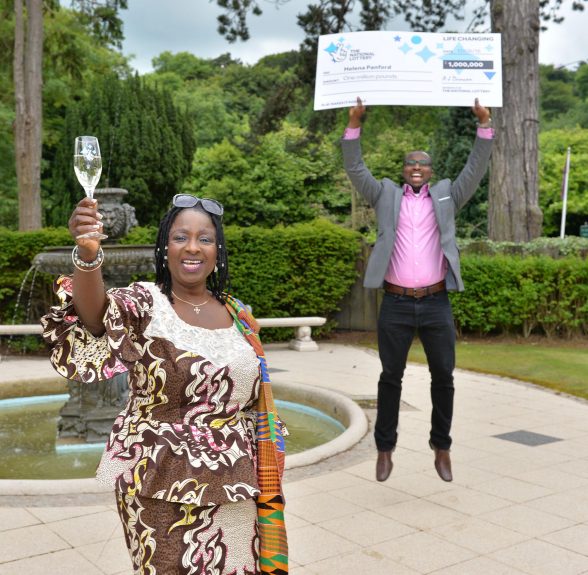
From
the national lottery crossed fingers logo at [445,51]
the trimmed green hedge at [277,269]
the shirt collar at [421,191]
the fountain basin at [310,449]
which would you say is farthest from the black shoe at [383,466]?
the trimmed green hedge at [277,269]

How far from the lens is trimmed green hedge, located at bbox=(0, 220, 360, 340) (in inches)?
476

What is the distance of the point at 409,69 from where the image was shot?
199 inches

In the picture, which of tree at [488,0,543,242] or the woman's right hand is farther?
tree at [488,0,543,242]

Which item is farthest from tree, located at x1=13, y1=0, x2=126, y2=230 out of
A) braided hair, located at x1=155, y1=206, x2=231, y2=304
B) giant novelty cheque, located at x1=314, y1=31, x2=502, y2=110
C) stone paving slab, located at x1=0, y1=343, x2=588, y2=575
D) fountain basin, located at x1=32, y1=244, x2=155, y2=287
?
braided hair, located at x1=155, y1=206, x2=231, y2=304

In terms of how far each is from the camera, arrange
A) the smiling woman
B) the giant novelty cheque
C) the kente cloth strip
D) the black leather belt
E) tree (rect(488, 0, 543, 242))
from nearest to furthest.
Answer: the smiling woman, the kente cloth strip, the black leather belt, the giant novelty cheque, tree (rect(488, 0, 543, 242))

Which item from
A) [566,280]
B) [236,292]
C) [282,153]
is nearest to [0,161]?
[282,153]

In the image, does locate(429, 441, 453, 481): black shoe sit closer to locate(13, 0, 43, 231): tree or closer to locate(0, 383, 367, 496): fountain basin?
locate(0, 383, 367, 496): fountain basin

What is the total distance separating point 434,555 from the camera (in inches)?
154

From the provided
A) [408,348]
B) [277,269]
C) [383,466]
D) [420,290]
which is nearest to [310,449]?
[383,466]

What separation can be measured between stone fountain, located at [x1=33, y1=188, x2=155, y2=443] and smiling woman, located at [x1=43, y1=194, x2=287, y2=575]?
14.1 ft

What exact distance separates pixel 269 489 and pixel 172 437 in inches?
13.7

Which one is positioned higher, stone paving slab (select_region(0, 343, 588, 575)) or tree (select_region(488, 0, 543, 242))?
tree (select_region(488, 0, 543, 242))

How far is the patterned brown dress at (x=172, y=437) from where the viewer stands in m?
2.31

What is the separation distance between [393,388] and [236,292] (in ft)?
25.3
